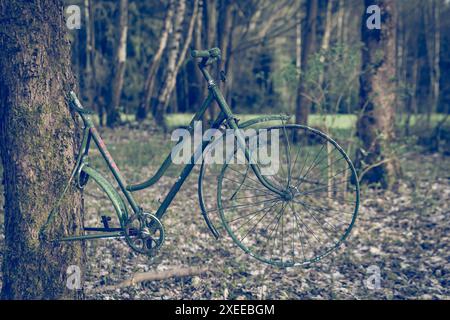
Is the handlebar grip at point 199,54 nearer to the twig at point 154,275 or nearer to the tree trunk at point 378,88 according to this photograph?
the twig at point 154,275

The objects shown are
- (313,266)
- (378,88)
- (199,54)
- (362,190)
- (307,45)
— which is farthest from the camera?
(307,45)

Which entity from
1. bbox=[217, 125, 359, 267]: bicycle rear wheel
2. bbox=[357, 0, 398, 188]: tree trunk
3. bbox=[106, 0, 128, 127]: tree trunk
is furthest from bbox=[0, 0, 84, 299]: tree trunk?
bbox=[106, 0, 128, 127]: tree trunk

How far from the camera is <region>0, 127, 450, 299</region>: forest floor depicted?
511cm

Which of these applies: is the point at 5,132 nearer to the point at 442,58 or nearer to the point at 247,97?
the point at 247,97

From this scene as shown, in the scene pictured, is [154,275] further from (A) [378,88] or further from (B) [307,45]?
(B) [307,45]

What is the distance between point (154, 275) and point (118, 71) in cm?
1217

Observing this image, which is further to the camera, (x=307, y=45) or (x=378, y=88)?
(x=307, y=45)

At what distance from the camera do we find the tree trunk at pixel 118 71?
16202 millimetres

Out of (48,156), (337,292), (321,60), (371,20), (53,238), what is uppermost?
(371,20)

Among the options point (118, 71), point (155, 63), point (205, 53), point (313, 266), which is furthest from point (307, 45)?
point (205, 53)

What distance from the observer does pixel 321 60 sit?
25.6 ft

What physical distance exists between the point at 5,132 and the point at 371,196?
5922mm

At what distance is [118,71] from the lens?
16.6 meters
